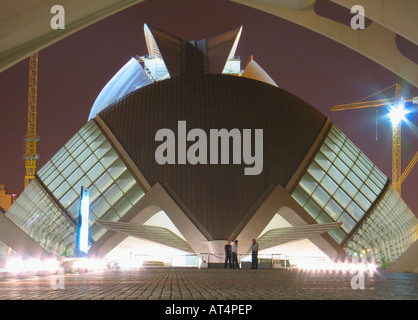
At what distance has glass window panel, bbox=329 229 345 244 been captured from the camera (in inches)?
1383

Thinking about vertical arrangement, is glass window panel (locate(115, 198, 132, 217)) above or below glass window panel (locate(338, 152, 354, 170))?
below

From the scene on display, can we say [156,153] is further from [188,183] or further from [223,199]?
[223,199]

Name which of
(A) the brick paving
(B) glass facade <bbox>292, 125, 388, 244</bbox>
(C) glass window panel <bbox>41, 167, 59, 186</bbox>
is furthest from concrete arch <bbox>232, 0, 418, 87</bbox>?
(C) glass window panel <bbox>41, 167, 59, 186</bbox>

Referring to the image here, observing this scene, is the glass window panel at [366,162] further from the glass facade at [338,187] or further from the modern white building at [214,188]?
the modern white building at [214,188]

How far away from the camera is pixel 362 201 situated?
36938 mm

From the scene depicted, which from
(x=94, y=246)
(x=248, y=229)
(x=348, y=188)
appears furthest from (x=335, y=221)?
(x=94, y=246)

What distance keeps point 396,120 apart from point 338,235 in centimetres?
8351

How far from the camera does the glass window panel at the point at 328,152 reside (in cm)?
3846

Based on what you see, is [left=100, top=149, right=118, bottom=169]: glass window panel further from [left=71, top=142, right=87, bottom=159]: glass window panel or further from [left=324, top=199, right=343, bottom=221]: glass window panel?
[left=324, top=199, right=343, bottom=221]: glass window panel

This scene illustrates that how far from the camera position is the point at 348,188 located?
37.2 meters

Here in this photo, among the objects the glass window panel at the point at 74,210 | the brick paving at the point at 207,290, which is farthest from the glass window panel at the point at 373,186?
the brick paving at the point at 207,290

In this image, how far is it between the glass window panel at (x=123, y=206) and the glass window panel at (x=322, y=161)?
482 inches

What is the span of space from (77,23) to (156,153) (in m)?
19.2

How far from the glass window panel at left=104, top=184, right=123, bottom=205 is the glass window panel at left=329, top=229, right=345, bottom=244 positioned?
12873 millimetres
